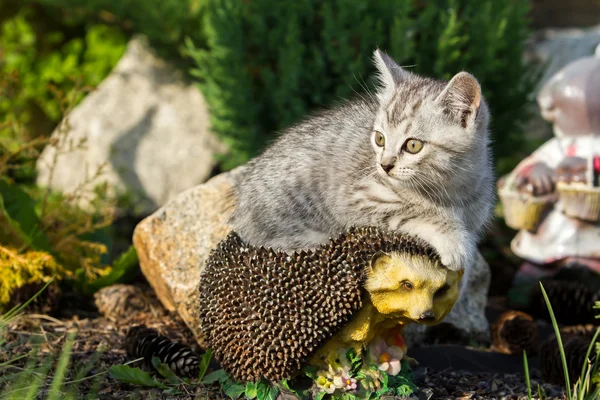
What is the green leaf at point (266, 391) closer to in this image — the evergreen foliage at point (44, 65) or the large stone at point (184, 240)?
the large stone at point (184, 240)

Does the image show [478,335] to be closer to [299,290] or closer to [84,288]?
[299,290]

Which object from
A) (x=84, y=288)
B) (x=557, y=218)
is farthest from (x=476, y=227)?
(x=84, y=288)

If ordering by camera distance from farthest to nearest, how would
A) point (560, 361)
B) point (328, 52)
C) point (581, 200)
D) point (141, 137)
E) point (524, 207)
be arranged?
1. point (141, 137)
2. point (328, 52)
3. point (524, 207)
4. point (581, 200)
5. point (560, 361)

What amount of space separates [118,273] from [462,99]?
9.10 ft

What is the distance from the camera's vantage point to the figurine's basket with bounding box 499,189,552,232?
5305mm

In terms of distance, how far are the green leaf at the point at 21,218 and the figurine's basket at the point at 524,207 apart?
3.42m

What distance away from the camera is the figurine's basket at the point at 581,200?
16.6ft

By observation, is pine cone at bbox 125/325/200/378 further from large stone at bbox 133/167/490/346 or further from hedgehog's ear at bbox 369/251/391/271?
hedgehog's ear at bbox 369/251/391/271

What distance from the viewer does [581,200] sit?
5.12 meters

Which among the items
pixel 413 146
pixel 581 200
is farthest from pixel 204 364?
pixel 581 200

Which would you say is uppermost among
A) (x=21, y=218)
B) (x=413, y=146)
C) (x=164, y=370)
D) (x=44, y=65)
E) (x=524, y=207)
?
(x=413, y=146)

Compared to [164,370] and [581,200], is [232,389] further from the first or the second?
[581,200]

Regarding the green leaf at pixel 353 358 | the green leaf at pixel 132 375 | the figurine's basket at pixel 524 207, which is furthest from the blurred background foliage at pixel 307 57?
the green leaf at pixel 353 358

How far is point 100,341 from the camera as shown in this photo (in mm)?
4262
